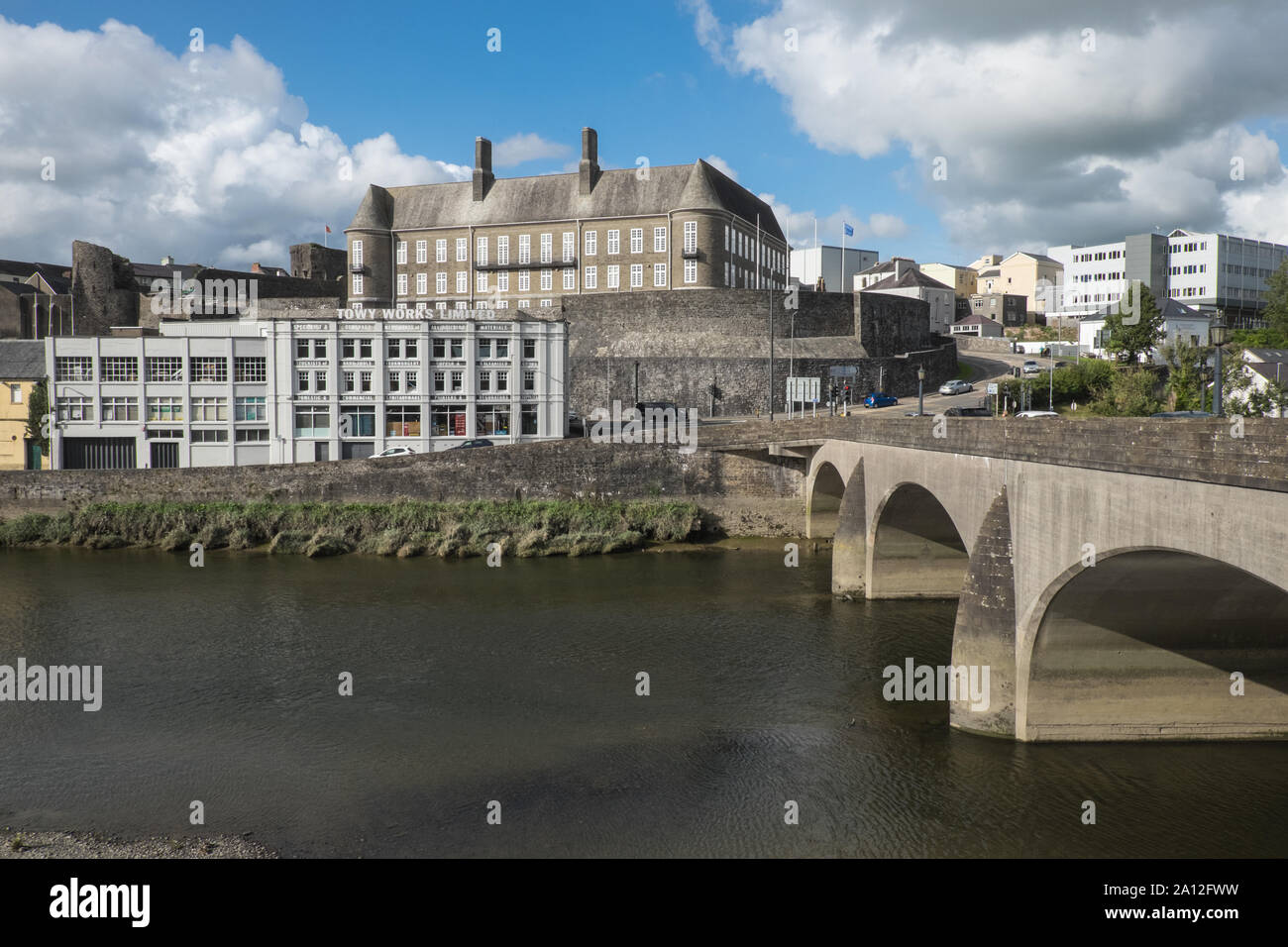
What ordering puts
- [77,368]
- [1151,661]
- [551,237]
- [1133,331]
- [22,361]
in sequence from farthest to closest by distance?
[551,237]
[1133,331]
[22,361]
[77,368]
[1151,661]

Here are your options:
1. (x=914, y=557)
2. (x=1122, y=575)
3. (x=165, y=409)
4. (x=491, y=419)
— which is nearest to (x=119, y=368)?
(x=165, y=409)

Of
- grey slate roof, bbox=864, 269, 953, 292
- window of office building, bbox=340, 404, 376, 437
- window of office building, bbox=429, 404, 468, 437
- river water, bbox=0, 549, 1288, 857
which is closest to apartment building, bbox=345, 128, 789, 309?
window of office building, bbox=429, 404, 468, 437

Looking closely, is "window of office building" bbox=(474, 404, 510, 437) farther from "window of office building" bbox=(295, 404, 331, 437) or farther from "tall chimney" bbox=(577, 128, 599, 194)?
"tall chimney" bbox=(577, 128, 599, 194)

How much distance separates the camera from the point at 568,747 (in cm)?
1808

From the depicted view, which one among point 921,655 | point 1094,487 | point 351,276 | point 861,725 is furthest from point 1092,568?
point 351,276

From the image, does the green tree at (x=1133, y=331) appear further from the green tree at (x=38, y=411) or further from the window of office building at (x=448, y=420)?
the green tree at (x=38, y=411)

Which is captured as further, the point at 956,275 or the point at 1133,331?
the point at 956,275

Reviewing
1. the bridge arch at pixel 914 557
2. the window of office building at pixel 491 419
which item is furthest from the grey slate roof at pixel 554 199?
the bridge arch at pixel 914 557

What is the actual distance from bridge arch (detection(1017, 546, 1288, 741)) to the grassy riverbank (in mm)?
24333

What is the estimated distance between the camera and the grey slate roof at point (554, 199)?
69.2 meters

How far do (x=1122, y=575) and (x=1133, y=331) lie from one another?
4682 centimetres

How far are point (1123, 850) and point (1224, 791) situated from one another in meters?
2.79

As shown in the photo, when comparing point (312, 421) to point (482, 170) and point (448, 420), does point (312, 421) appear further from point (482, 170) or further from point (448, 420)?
point (482, 170)
